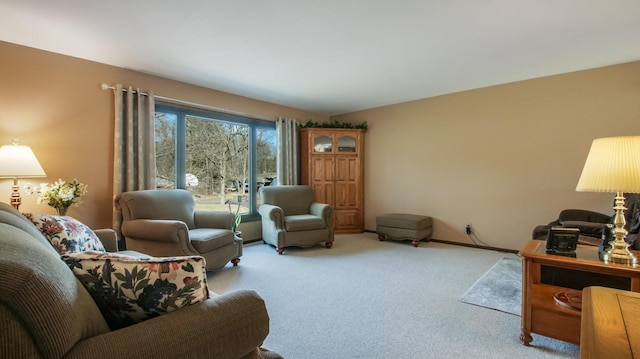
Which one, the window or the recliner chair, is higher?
the window

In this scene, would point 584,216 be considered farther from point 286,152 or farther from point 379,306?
point 286,152

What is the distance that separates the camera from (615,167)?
161cm

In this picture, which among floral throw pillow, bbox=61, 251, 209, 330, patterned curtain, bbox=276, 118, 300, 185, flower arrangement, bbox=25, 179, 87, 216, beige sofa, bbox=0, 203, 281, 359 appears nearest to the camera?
beige sofa, bbox=0, 203, 281, 359

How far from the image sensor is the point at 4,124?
9.23 feet

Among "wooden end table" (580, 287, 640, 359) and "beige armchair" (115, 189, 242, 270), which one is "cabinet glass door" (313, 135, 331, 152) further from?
"wooden end table" (580, 287, 640, 359)

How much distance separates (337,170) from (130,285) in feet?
15.4

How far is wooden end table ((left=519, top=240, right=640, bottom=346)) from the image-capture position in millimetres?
1712

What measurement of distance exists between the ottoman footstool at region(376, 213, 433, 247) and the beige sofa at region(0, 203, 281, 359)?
3.80 m

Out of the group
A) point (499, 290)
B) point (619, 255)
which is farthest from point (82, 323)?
point (499, 290)

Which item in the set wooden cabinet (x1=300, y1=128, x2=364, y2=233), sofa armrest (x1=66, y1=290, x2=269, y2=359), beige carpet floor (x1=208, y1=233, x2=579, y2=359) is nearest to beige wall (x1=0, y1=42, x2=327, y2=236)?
beige carpet floor (x1=208, y1=233, x2=579, y2=359)

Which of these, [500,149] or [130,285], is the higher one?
[500,149]

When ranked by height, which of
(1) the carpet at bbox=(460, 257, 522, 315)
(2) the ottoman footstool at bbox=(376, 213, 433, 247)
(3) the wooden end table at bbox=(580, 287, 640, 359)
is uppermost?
(3) the wooden end table at bbox=(580, 287, 640, 359)

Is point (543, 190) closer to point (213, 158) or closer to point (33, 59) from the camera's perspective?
point (213, 158)

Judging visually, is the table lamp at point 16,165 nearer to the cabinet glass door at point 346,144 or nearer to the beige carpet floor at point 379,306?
the beige carpet floor at point 379,306
